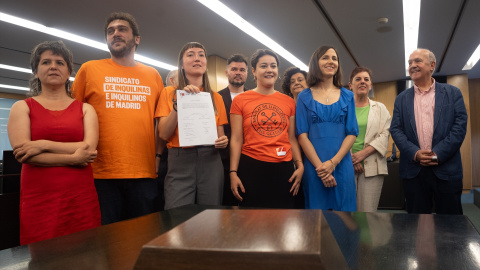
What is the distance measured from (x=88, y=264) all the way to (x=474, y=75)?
11317 millimetres

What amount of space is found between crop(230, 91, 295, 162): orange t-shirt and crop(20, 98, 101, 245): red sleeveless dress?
94 cm

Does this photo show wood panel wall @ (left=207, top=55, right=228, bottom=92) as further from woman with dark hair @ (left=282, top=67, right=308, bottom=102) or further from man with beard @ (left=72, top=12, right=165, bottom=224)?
man with beard @ (left=72, top=12, right=165, bottom=224)

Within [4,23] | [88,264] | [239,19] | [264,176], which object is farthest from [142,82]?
[4,23]

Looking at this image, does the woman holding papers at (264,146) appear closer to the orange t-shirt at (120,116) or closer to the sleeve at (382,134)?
the orange t-shirt at (120,116)

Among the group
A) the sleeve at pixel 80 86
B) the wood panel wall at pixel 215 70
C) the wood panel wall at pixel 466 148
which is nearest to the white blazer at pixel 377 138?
the sleeve at pixel 80 86

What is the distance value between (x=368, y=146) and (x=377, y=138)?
0.34ft

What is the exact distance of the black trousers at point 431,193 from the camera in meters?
2.17

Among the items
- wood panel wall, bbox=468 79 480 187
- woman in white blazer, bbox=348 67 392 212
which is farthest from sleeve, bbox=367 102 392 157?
wood panel wall, bbox=468 79 480 187

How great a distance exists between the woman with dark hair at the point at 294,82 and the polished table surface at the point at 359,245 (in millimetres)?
1963

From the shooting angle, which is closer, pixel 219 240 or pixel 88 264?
pixel 219 240

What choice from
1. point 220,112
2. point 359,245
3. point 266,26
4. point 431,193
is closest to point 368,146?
point 431,193

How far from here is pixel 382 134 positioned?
2648 mm

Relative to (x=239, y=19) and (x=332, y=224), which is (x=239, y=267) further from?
(x=239, y=19)

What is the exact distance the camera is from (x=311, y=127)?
2.03m
